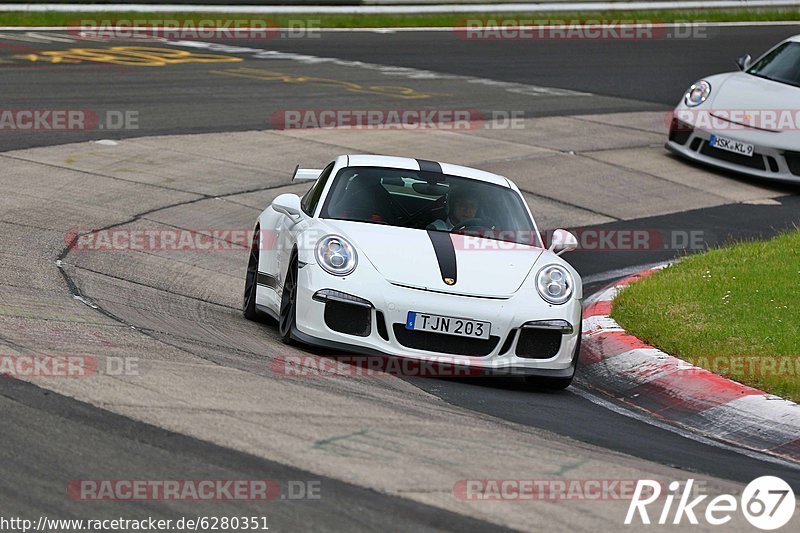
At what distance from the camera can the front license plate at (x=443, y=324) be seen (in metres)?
7.46

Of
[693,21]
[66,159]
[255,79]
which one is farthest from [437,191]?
[693,21]

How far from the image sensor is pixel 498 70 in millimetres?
21781

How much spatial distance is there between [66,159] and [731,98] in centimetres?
780

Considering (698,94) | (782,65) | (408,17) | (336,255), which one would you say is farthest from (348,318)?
(408,17)

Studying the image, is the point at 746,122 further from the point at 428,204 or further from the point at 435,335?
the point at 435,335

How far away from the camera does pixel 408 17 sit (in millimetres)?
27266

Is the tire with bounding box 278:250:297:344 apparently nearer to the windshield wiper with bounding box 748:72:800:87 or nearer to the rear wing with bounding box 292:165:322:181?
the rear wing with bounding box 292:165:322:181

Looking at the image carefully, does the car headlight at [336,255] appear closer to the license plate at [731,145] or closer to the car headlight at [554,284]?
the car headlight at [554,284]

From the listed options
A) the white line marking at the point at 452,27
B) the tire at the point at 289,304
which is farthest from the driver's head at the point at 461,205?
the white line marking at the point at 452,27

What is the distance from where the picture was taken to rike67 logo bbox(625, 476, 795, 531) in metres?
5.14

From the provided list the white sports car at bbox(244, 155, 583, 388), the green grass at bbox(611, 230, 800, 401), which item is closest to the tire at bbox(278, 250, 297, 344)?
the white sports car at bbox(244, 155, 583, 388)

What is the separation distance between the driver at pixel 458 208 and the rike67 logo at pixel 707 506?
10.6 ft

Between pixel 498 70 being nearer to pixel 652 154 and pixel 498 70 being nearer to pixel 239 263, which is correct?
pixel 652 154

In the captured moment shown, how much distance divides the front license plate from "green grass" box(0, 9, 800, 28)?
695 inches
